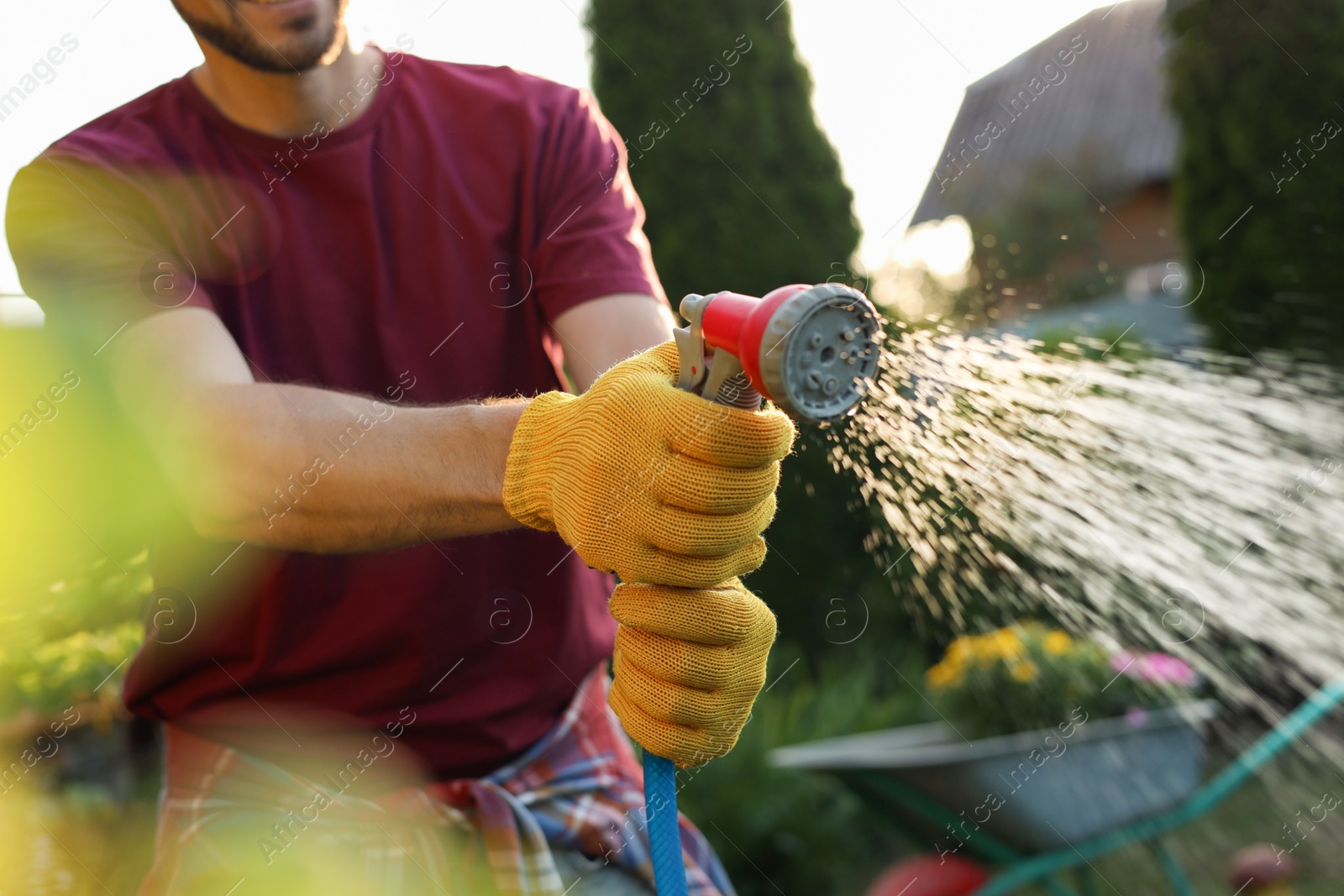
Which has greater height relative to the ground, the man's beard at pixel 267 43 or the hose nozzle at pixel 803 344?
the man's beard at pixel 267 43

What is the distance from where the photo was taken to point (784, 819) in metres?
4.04

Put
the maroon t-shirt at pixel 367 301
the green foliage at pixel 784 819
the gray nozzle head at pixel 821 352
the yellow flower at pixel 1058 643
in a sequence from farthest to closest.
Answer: the green foliage at pixel 784 819 → the yellow flower at pixel 1058 643 → the maroon t-shirt at pixel 367 301 → the gray nozzle head at pixel 821 352

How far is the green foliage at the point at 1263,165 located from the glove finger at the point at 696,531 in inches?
186

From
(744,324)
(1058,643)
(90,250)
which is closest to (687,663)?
(744,324)

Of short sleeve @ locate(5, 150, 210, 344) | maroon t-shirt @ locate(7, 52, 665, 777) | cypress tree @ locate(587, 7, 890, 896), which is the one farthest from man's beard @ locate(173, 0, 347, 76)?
cypress tree @ locate(587, 7, 890, 896)

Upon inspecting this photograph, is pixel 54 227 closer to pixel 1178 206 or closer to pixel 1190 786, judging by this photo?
pixel 1190 786

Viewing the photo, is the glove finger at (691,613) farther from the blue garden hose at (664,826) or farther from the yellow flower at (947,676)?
the yellow flower at (947,676)

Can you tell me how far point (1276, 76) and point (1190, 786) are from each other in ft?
11.7

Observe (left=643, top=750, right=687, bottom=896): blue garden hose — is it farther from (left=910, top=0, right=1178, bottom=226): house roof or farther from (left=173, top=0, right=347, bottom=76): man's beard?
(left=910, top=0, right=1178, bottom=226): house roof

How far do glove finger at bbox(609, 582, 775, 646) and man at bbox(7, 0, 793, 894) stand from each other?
408 mm

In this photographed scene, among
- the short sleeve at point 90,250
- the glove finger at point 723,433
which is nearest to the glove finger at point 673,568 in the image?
the glove finger at point 723,433

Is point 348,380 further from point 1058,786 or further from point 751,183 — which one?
point 751,183

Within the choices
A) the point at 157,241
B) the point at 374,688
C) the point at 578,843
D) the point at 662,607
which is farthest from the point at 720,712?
the point at 157,241

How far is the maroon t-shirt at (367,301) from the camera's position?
5.51ft
